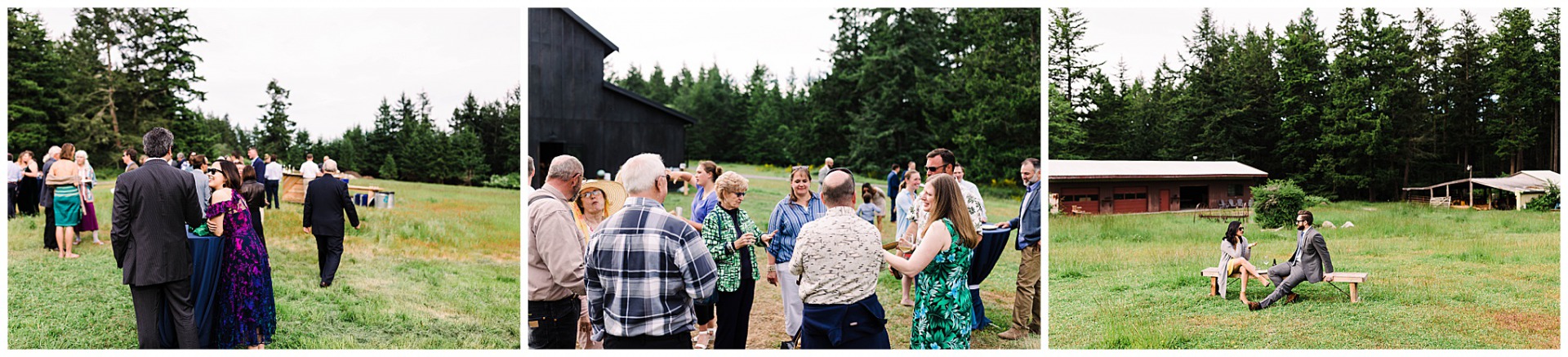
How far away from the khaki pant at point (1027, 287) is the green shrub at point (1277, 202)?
176 cm

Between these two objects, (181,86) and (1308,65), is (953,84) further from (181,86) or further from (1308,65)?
(181,86)

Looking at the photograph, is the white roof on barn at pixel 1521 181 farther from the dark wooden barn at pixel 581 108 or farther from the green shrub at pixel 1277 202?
the dark wooden barn at pixel 581 108

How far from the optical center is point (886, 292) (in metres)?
6.57

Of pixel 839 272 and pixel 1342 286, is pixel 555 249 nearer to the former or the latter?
pixel 839 272

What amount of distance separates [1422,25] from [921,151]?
4474 mm

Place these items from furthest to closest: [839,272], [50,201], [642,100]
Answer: [50,201]
[642,100]
[839,272]

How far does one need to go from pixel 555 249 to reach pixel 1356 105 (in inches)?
206

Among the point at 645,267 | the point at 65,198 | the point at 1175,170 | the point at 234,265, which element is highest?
the point at 1175,170

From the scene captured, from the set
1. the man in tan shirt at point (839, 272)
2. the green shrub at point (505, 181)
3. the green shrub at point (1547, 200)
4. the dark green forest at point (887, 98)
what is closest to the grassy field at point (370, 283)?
the green shrub at point (505, 181)

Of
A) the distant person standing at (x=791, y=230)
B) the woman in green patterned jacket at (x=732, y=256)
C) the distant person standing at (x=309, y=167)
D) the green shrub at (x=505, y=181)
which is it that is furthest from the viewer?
the distant person standing at (x=309, y=167)

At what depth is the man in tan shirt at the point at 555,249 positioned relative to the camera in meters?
3.53

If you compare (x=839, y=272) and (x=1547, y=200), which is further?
(x=1547, y=200)

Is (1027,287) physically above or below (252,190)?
below

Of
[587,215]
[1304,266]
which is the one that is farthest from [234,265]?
[1304,266]
